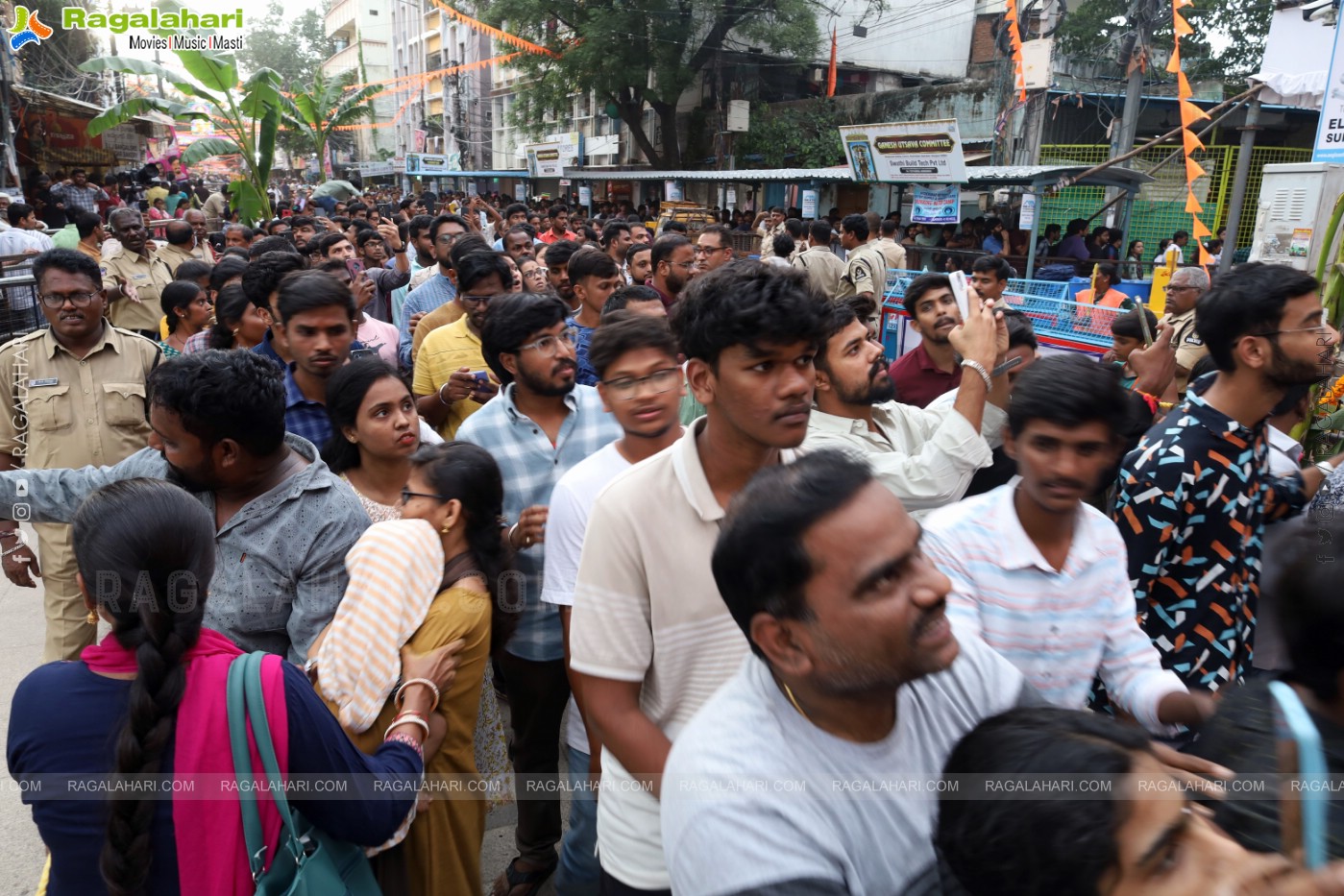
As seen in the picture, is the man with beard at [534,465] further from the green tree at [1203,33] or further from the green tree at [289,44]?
the green tree at [289,44]

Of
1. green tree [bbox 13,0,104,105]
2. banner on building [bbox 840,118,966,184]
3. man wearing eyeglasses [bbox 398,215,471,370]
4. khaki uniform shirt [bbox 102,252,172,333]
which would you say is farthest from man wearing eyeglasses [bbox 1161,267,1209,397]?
green tree [bbox 13,0,104,105]

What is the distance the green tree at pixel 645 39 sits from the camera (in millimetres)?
25922

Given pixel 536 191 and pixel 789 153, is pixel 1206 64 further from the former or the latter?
pixel 536 191

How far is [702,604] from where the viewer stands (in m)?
1.62

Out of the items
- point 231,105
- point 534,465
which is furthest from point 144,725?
point 231,105

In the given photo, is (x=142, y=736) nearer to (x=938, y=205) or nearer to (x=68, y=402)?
(x=68, y=402)

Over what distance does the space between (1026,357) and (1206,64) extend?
24798 millimetres

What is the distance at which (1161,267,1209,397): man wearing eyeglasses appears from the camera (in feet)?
15.3

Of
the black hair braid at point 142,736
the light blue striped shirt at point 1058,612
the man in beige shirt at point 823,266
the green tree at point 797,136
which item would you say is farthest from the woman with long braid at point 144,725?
the green tree at point 797,136

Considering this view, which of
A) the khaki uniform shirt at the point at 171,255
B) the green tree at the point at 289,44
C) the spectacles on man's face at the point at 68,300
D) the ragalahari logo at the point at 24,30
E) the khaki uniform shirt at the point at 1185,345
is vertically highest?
the green tree at the point at 289,44

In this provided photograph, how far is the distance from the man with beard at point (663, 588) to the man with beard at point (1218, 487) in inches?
48.5

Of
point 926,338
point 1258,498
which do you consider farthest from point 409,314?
point 1258,498

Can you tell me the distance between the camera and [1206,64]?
2248 cm

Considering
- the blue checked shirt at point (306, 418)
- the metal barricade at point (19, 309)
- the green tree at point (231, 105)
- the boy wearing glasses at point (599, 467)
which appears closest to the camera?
the boy wearing glasses at point (599, 467)
